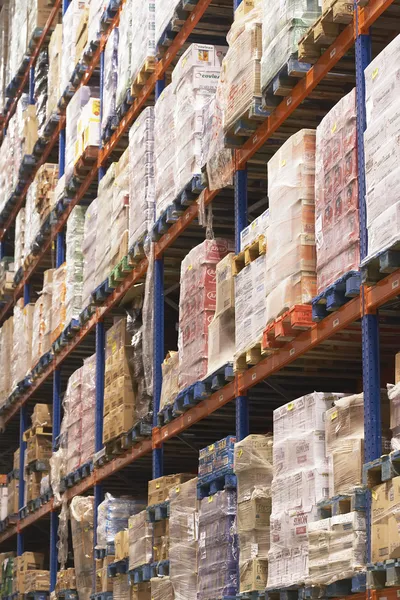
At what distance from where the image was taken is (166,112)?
35.8ft

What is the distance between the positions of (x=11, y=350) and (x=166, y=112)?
27.3ft

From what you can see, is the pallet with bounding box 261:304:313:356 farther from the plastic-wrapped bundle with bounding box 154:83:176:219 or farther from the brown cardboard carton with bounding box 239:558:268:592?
the plastic-wrapped bundle with bounding box 154:83:176:219

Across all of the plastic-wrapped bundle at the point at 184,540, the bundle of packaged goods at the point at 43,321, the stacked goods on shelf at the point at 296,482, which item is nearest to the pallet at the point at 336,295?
the stacked goods on shelf at the point at 296,482

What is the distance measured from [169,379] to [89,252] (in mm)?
3461

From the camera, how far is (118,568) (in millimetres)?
11492

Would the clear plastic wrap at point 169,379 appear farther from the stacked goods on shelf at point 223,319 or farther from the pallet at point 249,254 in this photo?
the pallet at point 249,254

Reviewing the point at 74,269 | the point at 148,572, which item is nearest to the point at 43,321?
the point at 74,269

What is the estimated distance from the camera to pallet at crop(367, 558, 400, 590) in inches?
234

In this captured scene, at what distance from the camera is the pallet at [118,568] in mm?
11305

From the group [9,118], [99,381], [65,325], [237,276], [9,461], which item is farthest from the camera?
[9,461]

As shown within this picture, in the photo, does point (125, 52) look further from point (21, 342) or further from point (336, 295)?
point (336, 295)

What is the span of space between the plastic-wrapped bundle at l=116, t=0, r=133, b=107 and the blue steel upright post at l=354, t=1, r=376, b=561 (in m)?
5.75

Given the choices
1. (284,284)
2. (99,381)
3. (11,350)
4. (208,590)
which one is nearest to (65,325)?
(99,381)

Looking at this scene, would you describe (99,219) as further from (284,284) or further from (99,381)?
(284,284)
